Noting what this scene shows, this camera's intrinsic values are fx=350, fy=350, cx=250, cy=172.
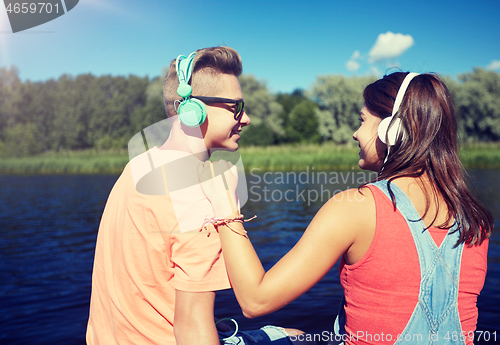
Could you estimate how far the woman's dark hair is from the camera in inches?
54.1

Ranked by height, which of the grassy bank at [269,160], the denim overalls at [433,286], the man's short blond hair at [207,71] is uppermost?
the man's short blond hair at [207,71]

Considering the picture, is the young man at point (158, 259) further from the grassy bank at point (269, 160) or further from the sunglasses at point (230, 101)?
the grassy bank at point (269, 160)

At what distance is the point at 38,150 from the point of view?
3944 centimetres

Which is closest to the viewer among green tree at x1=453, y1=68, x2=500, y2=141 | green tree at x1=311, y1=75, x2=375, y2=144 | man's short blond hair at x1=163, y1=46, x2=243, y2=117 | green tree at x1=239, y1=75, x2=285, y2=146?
man's short blond hair at x1=163, y1=46, x2=243, y2=117

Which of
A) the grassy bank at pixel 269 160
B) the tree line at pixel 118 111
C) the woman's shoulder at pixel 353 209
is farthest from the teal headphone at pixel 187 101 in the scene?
the tree line at pixel 118 111

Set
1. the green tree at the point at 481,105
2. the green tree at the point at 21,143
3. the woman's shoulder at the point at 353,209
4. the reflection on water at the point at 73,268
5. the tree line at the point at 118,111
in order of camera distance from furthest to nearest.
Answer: the green tree at the point at 21,143, the tree line at the point at 118,111, the green tree at the point at 481,105, the reflection on water at the point at 73,268, the woman's shoulder at the point at 353,209

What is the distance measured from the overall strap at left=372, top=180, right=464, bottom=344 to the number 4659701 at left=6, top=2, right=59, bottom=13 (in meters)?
5.52

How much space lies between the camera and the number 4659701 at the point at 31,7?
4775 millimetres

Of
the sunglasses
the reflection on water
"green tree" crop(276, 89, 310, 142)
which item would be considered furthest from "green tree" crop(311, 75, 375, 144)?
the sunglasses

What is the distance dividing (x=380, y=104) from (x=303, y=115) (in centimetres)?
4936

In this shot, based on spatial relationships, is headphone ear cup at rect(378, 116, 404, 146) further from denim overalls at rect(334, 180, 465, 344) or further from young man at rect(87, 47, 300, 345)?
young man at rect(87, 47, 300, 345)

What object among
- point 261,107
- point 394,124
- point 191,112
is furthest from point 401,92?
point 261,107

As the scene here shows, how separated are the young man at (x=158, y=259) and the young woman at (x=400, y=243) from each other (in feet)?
0.33

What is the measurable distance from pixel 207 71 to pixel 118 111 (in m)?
42.6
